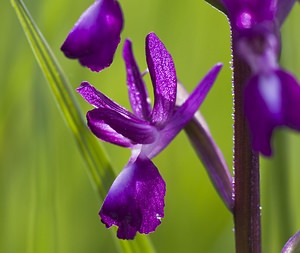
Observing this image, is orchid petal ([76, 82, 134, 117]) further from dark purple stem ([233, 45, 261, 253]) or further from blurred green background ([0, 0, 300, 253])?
blurred green background ([0, 0, 300, 253])

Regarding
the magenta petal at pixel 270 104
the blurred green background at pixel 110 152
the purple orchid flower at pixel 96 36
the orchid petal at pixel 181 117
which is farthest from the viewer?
the blurred green background at pixel 110 152

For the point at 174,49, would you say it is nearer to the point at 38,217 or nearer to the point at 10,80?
the point at 10,80

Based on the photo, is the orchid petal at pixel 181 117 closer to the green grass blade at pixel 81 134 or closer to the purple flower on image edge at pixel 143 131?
the purple flower on image edge at pixel 143 131

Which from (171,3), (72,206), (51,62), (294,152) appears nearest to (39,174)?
(51,62)

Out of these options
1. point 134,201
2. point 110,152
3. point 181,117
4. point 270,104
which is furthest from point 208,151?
point 110,152

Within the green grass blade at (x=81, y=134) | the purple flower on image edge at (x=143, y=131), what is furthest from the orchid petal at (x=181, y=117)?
the green grass blade at (x=81, y=134)

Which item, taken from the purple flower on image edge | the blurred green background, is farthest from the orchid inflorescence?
the blurred green background

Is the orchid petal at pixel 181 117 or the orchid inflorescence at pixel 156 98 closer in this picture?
the orchid inflorescence at pixel 156 98

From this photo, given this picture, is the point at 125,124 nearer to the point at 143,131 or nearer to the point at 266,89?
the point at 143,131
